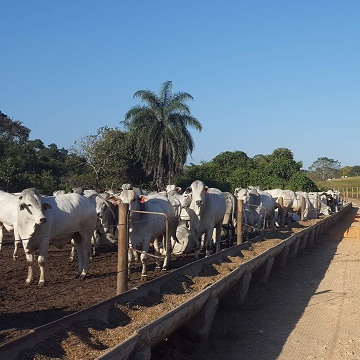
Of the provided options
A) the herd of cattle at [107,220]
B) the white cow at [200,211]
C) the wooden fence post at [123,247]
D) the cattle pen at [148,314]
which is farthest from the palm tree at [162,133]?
the wooden fence post at [123,247]

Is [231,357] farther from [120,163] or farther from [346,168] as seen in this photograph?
[346,168]

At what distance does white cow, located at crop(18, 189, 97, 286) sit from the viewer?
9.59 meters

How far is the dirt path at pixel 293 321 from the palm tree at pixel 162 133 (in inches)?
894

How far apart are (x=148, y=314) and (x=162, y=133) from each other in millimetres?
30354

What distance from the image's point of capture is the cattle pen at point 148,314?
5.08 meters

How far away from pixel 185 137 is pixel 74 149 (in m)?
7.45

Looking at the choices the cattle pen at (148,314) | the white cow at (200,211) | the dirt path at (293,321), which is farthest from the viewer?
the white cow at (200,211)

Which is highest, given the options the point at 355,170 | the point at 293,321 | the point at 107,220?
the point at 355,170

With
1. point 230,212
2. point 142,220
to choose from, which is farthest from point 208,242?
point 142,220

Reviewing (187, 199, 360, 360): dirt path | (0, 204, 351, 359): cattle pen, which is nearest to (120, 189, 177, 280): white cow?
(0, 204, 351, 359): cattle pen

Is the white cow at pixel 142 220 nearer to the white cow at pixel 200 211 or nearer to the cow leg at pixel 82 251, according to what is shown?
the cow leg at pixel 82 251

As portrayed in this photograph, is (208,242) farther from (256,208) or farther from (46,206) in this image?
(256,208)

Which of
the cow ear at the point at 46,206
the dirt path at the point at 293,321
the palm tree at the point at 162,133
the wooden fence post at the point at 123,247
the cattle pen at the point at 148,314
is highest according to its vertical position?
the palm tree at the point at 162,133

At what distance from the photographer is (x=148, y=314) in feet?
21.4
